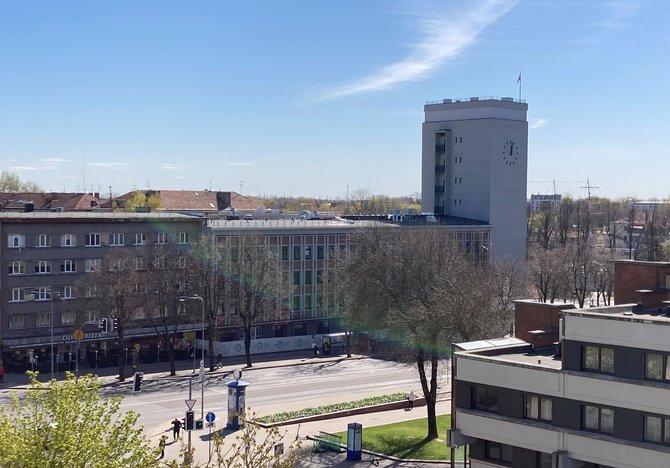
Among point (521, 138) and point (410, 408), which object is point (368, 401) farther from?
point (521, 138)

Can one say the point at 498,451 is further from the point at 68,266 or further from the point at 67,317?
the point at 68,266

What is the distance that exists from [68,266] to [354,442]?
37.8m

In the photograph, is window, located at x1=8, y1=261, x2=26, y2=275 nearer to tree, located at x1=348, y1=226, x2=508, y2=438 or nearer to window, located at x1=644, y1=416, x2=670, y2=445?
tree, located at x1=348, y1=226, x2=508, y2=438

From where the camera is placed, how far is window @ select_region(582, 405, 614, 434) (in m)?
32.0

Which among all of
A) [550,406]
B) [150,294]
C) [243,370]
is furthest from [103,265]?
[550,406]

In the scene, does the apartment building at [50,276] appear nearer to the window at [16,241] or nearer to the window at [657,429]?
the window at [16,241]

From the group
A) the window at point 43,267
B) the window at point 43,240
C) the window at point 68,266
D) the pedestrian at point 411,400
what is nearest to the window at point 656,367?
the pedestrian at point 411,400

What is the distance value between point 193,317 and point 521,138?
5301 cm

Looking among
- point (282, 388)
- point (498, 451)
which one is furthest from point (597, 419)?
point (282, 388)

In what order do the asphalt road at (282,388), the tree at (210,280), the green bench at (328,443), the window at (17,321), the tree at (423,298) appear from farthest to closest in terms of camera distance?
the tree at (210,280), the window at (17,321), the asphalt road at (282,388), the tree at (423,298), the green bench at (328,443)

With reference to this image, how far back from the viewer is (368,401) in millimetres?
58188

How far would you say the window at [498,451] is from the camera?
34.6 meters

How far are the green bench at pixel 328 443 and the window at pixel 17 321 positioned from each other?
109 feet

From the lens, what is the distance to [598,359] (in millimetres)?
32406
